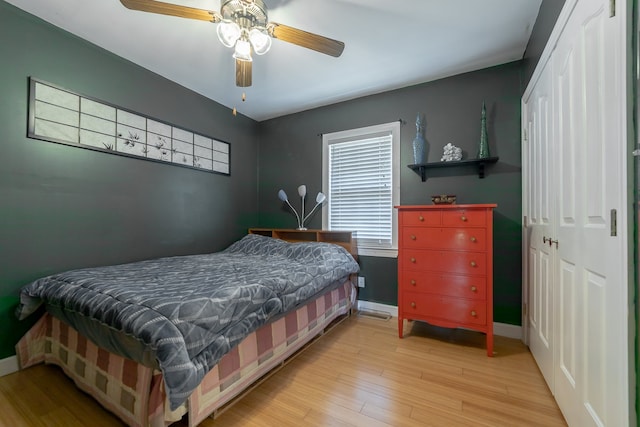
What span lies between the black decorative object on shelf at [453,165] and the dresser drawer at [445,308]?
1.19m

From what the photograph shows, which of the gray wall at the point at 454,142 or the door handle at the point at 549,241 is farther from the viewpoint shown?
the gray wall at the point at 454,142

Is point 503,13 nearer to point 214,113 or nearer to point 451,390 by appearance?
point 451,390

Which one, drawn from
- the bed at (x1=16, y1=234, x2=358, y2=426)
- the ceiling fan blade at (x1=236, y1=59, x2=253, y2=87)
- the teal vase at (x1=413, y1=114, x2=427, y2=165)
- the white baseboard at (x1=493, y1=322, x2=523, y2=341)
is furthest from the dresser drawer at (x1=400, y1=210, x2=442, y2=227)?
the ceiling fan blade at (x1=236, y1=59, x2=253, y2=87)

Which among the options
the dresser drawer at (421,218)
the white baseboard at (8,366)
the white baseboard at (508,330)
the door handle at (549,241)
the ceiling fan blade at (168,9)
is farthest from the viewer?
the white baseboard at (508,330)

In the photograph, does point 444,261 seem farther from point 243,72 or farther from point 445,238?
point 243,72

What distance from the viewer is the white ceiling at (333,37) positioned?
5.88 ft

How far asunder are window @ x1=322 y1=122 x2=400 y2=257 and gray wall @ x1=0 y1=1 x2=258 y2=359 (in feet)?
4.93

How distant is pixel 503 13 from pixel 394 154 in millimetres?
1375

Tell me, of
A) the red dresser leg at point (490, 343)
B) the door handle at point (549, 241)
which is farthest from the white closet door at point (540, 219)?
the red dresser leg at point (490, 343)

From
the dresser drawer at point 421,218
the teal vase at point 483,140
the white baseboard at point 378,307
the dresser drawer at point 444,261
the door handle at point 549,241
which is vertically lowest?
the white baseboard at point 378,307

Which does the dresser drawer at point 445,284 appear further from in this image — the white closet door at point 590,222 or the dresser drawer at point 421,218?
the white closet door at point 590,222

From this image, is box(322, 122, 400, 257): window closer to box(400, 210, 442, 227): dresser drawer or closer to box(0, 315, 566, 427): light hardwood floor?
box(400, 210, 442, 227): dresser drawer

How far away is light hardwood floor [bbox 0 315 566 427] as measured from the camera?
1.36m

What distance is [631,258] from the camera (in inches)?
32.6
